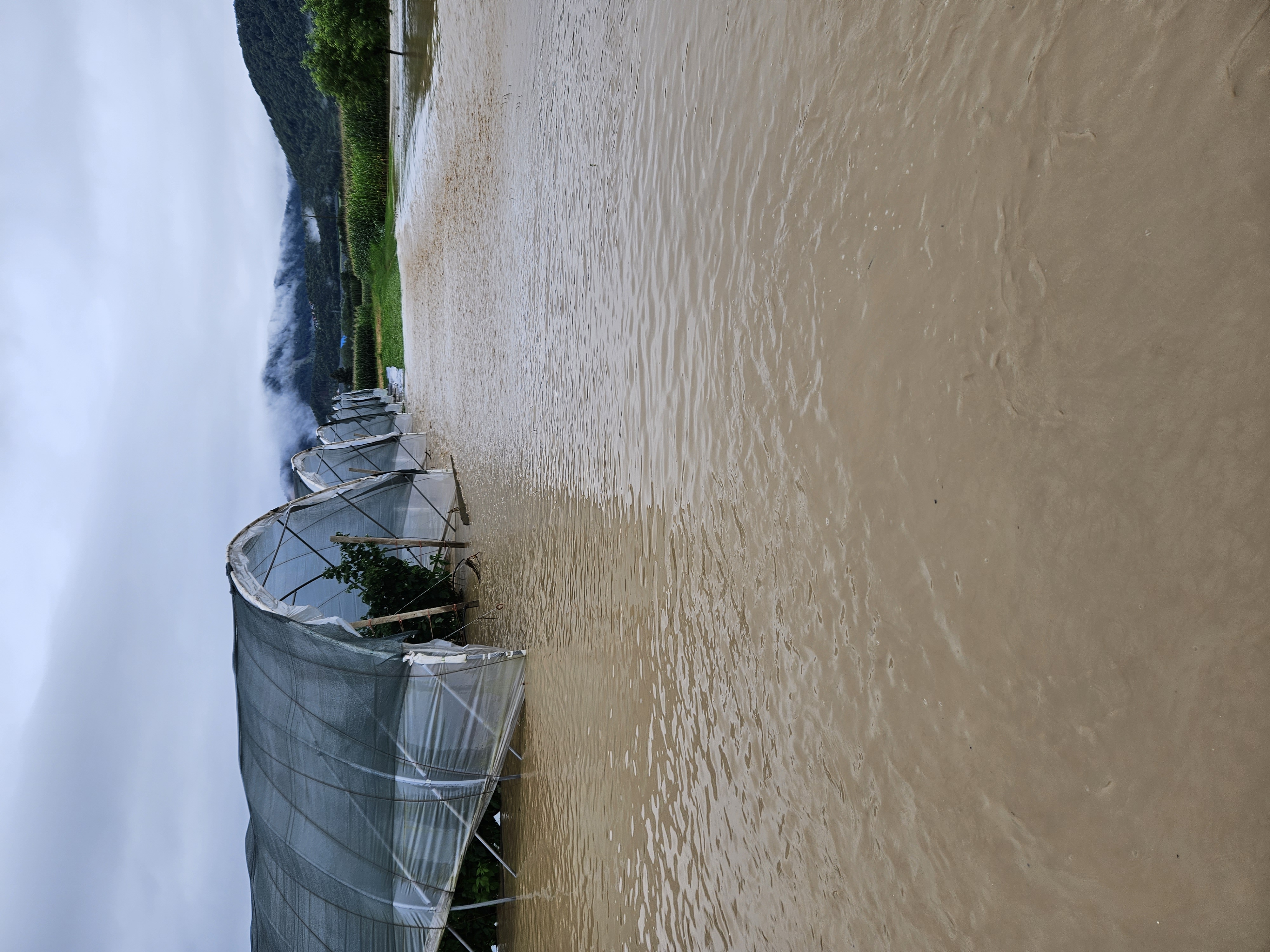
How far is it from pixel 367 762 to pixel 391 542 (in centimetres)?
245

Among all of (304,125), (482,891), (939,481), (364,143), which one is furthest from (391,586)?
(304,125)

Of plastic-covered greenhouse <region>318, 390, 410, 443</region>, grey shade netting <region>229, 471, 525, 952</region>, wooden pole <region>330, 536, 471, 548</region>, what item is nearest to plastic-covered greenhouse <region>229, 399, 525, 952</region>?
grey shade netting <region>229, 471, 525, 952</region>

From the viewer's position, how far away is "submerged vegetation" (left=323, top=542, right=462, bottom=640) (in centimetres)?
656

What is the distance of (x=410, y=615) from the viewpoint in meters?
5.62

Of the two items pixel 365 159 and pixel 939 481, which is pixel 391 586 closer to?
pixel 939 481

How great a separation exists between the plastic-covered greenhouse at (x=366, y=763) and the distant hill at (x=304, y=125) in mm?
19226

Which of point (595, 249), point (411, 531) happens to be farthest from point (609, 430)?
point (411, 531)

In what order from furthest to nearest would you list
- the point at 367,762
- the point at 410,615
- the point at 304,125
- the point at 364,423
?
the point at 304,125
the point at 364,423
the point at 410,615
the point at 367,762

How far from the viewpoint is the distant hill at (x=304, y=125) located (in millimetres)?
20906

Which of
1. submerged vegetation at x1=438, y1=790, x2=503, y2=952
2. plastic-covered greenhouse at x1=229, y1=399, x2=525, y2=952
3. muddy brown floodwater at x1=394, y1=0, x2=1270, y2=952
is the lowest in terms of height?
submerged vegetation at x1=438, y1=790, x2=503, y2=952

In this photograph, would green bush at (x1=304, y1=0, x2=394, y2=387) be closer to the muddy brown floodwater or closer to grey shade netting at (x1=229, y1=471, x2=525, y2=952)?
grey shade netting at (x1=229, y1=471, x2=525, y2=952)

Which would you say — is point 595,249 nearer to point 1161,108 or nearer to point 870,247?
A: point 870,247

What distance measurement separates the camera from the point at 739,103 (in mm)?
2203

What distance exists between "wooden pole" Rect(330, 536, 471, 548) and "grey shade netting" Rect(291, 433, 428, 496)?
9.60ft
